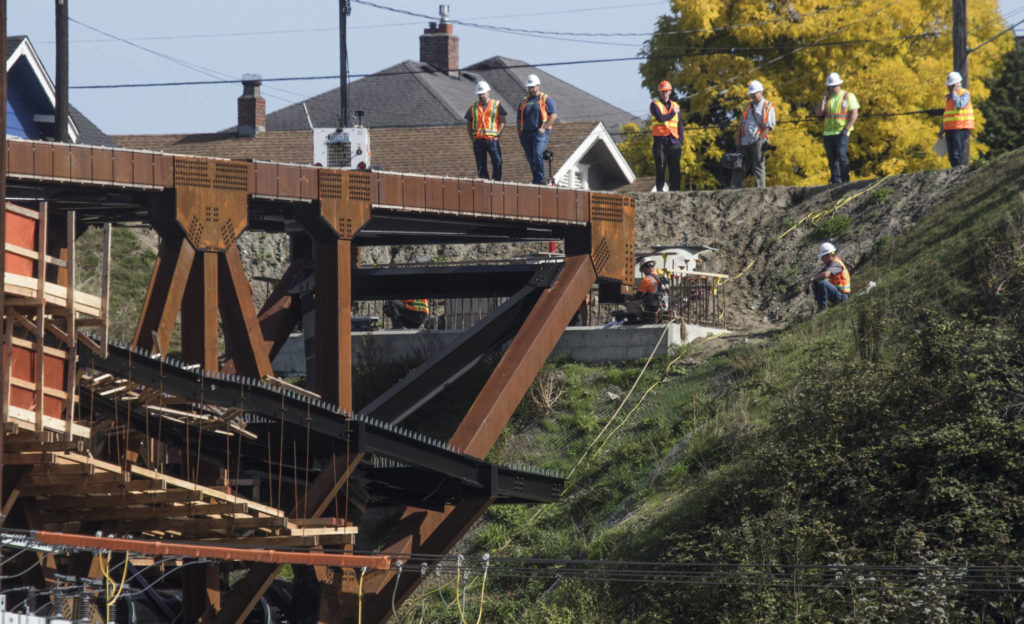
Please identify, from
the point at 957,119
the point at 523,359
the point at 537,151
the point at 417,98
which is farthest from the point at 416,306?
the point at 417,98

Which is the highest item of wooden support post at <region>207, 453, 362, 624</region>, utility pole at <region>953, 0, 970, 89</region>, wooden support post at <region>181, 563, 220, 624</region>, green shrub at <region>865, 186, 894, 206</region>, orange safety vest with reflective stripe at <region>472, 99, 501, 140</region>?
utility pole at <region>953, 0, 970, 89</region>

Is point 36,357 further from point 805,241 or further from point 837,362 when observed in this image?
point 805,241

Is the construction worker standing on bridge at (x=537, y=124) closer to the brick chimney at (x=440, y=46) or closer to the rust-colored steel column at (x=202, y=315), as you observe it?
the rust-colored steel column at (x=202, y=315)

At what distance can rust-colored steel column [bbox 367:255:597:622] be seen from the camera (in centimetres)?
2159

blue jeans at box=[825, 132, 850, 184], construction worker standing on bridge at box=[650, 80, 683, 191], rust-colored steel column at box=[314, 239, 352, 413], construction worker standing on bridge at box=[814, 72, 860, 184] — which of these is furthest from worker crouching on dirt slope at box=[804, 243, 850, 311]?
rust-colored steel column at box=[314, 239, 352, 413]

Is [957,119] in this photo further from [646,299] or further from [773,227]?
[646,299]

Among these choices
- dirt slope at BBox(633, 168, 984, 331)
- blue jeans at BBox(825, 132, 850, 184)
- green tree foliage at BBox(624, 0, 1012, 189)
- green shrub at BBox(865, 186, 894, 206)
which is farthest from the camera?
green tree foliage at BBox(624, 0, 1012, 189)

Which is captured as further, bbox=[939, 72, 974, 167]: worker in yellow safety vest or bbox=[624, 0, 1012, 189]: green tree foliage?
bbox=[624, 0, 1012, 189]: green tree foliage

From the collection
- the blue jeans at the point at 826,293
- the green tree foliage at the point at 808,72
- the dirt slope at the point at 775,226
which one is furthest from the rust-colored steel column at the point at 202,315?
the green tree foliage at the point at 808,72

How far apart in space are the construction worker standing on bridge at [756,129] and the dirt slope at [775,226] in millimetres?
745

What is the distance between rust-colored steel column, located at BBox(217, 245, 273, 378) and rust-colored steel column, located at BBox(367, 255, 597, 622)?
2.78 metres

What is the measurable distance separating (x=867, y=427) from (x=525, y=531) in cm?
586

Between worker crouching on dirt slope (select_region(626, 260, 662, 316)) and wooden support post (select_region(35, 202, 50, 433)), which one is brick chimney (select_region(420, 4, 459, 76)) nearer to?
worker crouching on dirt slope (select_region(626, 260, 662, 316))

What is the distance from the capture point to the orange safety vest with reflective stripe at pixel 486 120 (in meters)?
28.5
